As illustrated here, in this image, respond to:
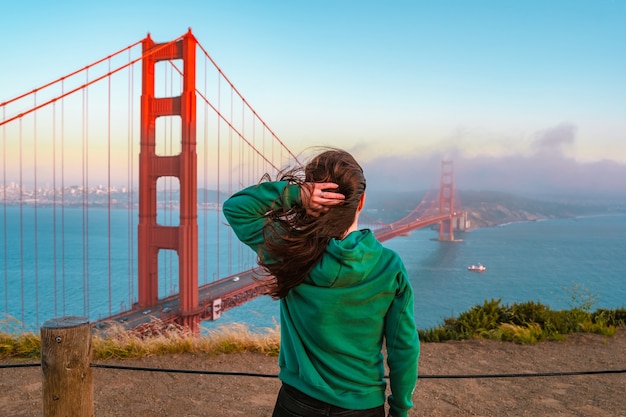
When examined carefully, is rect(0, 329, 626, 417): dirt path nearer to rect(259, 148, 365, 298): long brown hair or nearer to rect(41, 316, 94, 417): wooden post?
rect(41, 316, 94, 417): wooden post

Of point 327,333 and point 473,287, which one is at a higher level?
point 327,333

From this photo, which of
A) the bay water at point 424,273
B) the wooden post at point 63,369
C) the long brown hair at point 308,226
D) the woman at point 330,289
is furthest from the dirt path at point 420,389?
the bay water at point 424,273

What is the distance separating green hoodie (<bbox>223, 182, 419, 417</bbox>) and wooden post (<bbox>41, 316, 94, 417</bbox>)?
1078mm

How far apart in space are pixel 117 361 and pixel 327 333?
4.28 m

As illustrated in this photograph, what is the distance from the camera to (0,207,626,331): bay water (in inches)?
1326

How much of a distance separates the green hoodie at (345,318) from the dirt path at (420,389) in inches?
101

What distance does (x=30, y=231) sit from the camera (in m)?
95.6

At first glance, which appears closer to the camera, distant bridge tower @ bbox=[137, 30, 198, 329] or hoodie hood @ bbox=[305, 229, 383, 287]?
hoodie hood @ bbox=[305, 229, 383, 287]

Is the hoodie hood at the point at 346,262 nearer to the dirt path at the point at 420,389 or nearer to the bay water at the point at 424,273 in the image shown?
the dirt path at the point at 420,389

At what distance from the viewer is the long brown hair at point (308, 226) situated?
115 centimetres

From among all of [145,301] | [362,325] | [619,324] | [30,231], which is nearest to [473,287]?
[145,301]

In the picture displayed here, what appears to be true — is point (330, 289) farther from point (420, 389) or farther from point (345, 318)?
point (420, 389)

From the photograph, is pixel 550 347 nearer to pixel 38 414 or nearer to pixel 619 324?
pixel 619 324

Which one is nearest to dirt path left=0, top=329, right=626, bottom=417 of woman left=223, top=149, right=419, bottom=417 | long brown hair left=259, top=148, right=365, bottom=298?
woman left=223, top=149, right=419, bottom=417
